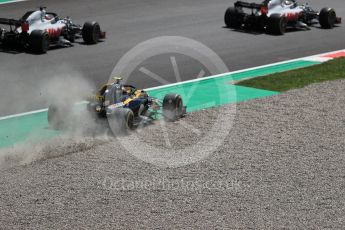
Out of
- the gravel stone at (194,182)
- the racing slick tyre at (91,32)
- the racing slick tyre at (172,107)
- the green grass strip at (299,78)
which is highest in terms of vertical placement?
the racing slick tyre at (91,32)

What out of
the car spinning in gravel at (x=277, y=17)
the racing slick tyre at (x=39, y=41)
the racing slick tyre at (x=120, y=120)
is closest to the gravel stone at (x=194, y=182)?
the racing slick tyre at (x=120, y=120)

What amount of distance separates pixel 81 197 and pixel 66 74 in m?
9.17

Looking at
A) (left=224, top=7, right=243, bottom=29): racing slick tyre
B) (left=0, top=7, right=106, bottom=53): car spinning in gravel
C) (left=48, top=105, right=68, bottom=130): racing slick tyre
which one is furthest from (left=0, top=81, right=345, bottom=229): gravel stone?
(left=224, top=7, right=243, bottom=29): racing slick tyre

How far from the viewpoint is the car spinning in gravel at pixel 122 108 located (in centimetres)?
1616

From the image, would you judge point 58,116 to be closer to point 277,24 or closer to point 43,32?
point 43,32

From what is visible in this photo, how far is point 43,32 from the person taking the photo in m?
23.6

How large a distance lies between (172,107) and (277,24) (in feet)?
32.5

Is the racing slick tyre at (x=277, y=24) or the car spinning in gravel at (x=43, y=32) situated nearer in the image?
the car spinning in gravel at (x=43, y=32)

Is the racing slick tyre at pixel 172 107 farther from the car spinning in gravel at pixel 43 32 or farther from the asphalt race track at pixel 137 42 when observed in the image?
the car spinning in gravel at pixel 43 32

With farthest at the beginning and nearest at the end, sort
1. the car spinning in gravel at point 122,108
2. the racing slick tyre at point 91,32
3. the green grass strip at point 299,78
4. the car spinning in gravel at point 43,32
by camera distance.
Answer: the racing slick tyre at point 91,32
the car spinning in gravel at point 43,32
the green grass strip at point 299,78
the car spinning in gravel at point 122,108

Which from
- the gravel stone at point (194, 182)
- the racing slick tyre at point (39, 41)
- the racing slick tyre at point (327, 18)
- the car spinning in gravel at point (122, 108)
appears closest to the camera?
the gravel stone at point (194, 182)

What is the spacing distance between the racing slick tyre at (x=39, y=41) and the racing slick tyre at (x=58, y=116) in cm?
727

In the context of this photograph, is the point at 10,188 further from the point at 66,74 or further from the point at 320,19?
the point at 320,19

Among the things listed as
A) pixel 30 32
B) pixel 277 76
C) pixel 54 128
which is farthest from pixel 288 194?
pixel 30 32
